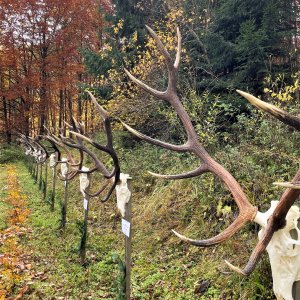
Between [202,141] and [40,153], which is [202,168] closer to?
[202,141]

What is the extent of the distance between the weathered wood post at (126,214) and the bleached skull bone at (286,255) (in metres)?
2.31

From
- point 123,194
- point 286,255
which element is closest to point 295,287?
point 286,255

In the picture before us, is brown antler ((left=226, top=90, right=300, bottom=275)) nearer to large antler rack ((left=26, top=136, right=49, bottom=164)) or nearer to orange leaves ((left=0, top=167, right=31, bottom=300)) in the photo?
orange leaves ((left=0, top=167, right=31, bottom=300))

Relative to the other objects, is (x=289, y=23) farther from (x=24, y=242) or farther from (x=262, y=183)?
(x=24, y=242)

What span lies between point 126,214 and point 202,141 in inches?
120

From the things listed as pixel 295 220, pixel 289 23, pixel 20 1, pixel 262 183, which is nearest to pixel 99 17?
pixel 20 1

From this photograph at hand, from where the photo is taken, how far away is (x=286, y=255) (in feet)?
5.14

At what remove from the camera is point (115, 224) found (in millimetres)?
7051

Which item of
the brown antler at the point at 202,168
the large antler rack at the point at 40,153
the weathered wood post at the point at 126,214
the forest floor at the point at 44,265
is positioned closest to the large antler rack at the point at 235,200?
the brown antler at the point at 202,168

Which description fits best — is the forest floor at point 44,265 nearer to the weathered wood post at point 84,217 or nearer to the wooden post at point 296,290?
the weathered wood post at point 84,217

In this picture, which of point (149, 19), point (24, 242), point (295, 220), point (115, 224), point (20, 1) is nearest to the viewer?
point (295, 220)

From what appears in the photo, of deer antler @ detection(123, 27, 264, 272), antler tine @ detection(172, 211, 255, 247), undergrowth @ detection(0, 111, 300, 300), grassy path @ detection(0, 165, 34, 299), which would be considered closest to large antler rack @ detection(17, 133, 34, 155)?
grassy path @ detection(0, 165, 34, 299)

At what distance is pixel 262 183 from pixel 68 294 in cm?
292

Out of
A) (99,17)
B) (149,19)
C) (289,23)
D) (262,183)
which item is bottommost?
(262,183)
